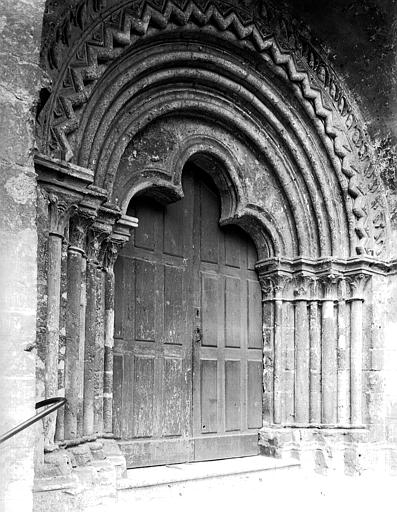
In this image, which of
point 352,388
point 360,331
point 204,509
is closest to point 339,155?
point 360,331

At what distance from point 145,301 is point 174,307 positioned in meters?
0.30

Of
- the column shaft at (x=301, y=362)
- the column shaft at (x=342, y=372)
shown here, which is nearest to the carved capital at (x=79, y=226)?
the column shaft at (x=301, y=362)

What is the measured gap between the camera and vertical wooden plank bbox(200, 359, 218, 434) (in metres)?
5.46

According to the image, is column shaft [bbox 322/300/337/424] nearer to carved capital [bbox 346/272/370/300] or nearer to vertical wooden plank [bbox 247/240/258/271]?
carved capital [bbox 346/272/370/300]

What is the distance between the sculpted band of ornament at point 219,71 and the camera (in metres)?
4.22

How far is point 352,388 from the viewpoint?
5.77m

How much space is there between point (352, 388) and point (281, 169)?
196 cm

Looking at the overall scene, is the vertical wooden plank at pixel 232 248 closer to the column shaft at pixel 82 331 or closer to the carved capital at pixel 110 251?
the carved capital at pixel 110 251

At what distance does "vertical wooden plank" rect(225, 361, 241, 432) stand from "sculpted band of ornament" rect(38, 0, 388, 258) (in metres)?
1.44

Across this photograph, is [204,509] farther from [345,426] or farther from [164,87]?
[164,87]

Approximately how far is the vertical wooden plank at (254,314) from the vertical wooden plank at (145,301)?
1.04 metres

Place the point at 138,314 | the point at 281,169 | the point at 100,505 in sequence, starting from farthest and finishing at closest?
1. the point at 281,169
2. the point at 138,314
3. the point at 100,505

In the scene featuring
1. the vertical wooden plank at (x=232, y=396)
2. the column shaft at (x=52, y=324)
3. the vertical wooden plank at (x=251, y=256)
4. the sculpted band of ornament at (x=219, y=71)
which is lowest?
the vertical wooden plank at (x=232, y=396)

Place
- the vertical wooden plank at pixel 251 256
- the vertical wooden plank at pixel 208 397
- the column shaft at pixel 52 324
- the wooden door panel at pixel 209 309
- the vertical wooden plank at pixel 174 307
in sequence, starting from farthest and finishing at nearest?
the vertical wooden plank at pixel 251 256
the wooden door panel at pixel 209 309
the vertical wooden plank at pixel 208 397
the vertical wooden plank at pixel 174 307
the column shaft at pixel 52 324
